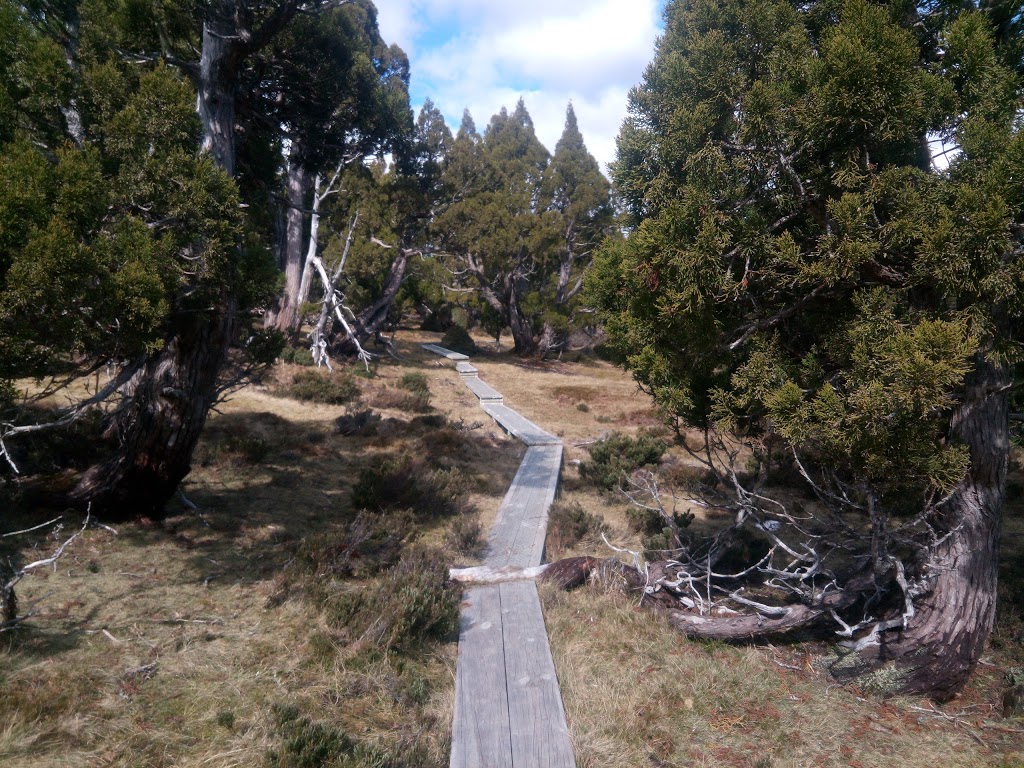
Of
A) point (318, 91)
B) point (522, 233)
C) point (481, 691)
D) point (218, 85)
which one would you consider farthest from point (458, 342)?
point (481, 691)

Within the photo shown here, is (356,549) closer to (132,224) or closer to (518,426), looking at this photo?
(132,224)

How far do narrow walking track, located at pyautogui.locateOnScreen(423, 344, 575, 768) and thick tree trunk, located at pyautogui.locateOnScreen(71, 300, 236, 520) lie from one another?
352 cm

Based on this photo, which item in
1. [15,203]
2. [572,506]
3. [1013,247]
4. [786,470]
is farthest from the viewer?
[786,470]

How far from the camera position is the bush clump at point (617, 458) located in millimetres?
11102

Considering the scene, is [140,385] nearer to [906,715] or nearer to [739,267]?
[739,267]

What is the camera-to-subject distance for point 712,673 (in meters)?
4.96

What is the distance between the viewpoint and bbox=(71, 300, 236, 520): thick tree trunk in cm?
641

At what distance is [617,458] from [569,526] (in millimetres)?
4121

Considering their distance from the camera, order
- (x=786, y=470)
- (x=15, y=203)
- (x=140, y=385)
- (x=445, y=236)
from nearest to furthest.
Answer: (x=15, y=203), (x=140, y=385), (x=786, y=470), (x=445, y=236)

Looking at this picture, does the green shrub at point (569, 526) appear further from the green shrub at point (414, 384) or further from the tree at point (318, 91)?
the green shrub at point (414, 384)

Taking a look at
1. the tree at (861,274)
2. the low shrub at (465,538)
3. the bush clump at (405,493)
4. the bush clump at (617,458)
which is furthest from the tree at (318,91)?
the bush clump at (617,458)

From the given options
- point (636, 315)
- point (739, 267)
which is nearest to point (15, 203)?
point (636, 315)

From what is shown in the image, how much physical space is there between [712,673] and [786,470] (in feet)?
23.2

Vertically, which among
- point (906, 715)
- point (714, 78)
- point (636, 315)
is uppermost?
point (714, 78)
